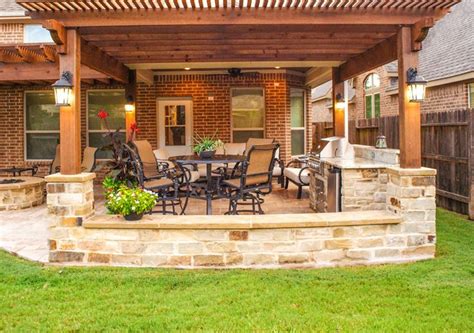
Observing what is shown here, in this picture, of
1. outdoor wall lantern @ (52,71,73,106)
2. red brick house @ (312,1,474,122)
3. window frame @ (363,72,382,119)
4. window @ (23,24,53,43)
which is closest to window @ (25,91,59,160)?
window @ (23,24,53,43)

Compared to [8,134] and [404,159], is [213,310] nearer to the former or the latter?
[404,159]

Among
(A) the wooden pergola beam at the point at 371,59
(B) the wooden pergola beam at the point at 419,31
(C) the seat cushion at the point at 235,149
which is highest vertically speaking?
(A) the wooden pergola beam at the point at 371,59

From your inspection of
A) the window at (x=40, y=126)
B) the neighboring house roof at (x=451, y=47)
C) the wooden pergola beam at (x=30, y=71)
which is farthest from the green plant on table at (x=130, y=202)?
the neighboring house roof at (x=451, y=47)

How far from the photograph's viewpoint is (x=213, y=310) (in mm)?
3189

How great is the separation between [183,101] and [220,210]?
4.19 m

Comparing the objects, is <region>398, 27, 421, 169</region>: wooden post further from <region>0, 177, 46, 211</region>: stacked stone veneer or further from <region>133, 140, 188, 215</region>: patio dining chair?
<region>0, 177, 46, 211</region>: stacked stone veneer

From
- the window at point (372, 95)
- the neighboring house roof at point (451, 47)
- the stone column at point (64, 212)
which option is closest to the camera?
the stone column at point (64, 212)

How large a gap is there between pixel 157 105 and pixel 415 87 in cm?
690

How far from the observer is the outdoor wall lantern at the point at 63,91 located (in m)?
4.33

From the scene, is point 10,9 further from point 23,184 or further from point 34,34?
point 23,184

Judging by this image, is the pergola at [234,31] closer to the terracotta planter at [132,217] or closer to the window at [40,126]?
the terracotta planter at [132,217]

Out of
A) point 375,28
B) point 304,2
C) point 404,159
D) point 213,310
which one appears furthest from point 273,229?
point 375,28

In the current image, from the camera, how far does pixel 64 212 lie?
171 inches

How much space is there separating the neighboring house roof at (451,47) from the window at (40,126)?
375 inches
